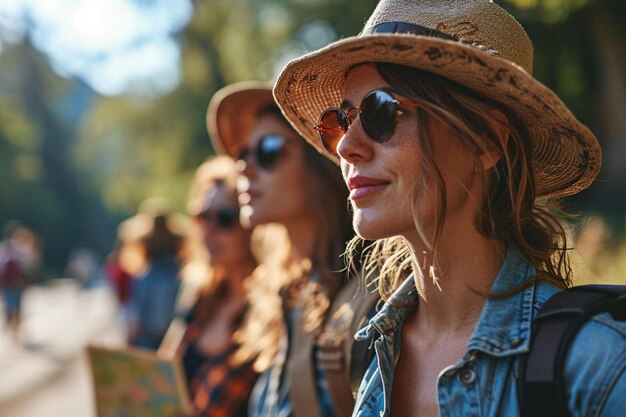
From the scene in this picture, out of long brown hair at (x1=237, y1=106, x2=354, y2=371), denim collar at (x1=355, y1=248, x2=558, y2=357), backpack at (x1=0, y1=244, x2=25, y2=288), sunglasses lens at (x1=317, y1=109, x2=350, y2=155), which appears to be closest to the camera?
denim collar at (x1=355, y1=248, x2=558, y2=357)

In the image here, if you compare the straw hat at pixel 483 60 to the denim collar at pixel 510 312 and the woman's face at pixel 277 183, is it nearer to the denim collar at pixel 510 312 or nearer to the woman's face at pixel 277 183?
the denim collar at pixel 510 312

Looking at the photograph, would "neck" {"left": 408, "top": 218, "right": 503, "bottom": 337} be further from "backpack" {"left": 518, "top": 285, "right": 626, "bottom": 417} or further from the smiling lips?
"backpack" {"left": 518, "top": 285, "right": 626, "bottom": 417}

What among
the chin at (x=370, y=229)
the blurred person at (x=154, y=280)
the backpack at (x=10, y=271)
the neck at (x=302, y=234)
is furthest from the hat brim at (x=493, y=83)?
the backpack at (x=10, y=271)

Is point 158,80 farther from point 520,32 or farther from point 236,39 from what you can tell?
point 520,32

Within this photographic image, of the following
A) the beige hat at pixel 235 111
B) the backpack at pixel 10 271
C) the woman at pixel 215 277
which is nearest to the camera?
the beige hat at pixel 235 111

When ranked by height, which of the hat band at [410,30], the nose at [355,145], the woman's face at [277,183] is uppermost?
the hat band at [410,30]

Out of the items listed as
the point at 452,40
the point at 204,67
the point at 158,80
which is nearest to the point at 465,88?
the point at 452,40

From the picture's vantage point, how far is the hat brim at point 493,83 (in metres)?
1.85

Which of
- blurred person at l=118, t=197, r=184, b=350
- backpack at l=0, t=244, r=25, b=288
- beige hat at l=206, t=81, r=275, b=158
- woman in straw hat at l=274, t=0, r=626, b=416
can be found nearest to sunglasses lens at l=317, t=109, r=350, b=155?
woman in straw hat at l=274, t=0, r=626, b=416

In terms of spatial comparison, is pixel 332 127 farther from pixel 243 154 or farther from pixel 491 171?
pixel 243 154

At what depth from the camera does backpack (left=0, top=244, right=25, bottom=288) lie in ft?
52.8

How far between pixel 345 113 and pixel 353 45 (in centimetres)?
30

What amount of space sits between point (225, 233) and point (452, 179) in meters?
2.82

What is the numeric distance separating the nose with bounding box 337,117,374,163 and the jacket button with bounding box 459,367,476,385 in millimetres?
589
